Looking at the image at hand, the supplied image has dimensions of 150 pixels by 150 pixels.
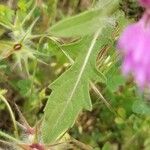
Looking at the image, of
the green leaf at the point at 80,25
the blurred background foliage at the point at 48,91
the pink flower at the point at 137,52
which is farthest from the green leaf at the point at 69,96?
the pink flower at the point at 137,52

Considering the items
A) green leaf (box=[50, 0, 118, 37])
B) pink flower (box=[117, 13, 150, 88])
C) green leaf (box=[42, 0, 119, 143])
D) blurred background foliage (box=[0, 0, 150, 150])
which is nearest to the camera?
pink flower (box=[117, 13, 150, 88])

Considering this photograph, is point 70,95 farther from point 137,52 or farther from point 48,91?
point 137,52

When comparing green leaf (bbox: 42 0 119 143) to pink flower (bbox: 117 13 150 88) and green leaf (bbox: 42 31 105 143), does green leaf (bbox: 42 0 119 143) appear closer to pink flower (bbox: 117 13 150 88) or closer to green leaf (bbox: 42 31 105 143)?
green leaf (bbox: 42 31 105 143)

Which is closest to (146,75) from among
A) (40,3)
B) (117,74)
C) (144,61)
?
(144,61)

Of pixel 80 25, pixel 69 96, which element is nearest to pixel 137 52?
pixel 80 25

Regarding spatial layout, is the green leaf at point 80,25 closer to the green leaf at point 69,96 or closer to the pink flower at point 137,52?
the pink flower at point 137,52

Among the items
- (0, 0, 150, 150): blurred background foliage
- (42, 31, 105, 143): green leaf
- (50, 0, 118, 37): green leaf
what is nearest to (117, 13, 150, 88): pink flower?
(50, 0, 118, 37): green leaf
